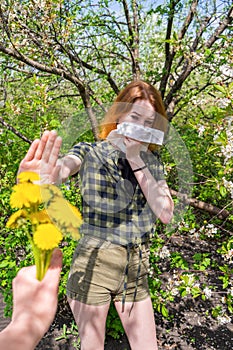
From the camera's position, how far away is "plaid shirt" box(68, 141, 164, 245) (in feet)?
4.64

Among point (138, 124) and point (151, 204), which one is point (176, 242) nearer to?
point (151, 204)

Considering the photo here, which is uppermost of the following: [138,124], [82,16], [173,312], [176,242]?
[82,16]

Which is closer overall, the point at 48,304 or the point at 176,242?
the point at 48,304

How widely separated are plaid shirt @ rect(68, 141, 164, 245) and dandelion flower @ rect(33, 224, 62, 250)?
0.62 meters

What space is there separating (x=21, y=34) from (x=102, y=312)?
2.28 meters

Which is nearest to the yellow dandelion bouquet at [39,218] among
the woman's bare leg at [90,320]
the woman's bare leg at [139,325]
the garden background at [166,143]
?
the garden background at [166,143]

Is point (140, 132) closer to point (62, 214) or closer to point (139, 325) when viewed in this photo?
point (62, 214)

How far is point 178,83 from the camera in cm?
334

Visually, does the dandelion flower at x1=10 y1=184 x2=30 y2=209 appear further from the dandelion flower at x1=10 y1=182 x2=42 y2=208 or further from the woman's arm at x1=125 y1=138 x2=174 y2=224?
the woman's arm at x1=125 y1=138 x2=174 y2=224

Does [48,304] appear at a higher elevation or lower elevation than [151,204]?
lower

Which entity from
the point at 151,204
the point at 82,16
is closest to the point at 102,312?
the point at 151,204

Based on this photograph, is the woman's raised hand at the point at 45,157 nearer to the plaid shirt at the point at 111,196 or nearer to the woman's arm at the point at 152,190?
the plaid shirt at the point at 111,196

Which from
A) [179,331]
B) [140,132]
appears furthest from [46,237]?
[179,331]

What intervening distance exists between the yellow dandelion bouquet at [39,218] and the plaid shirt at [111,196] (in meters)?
0.48
